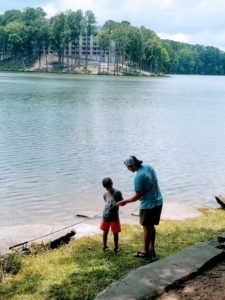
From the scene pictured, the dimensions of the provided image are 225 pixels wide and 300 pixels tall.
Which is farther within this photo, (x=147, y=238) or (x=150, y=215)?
(x=147, y=238)

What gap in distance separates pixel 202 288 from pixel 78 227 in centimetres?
474

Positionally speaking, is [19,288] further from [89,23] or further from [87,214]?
[89,23]

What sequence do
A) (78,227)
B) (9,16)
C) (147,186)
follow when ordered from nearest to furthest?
(147,186), (78,227), (9,16)

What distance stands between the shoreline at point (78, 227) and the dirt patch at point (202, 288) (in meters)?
3.33

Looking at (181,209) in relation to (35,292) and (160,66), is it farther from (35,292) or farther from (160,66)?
(160,66)

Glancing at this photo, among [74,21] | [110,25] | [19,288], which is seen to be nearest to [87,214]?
[19,288]

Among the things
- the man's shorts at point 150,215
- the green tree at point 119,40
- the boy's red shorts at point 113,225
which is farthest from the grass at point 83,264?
the green tree at point 119,40

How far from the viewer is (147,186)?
21.4 feet

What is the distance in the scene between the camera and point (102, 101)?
47.1m

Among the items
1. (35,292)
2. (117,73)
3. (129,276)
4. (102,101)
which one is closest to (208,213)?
(129,276)

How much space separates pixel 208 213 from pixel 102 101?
36679mm

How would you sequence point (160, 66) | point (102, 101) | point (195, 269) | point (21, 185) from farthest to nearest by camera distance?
point (160, 66) < point (102, 101) < point (21, 185) < point (195, 269)

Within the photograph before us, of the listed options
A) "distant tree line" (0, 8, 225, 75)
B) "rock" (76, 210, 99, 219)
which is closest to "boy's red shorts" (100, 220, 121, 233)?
"rock" (76, 210, 99, 219)

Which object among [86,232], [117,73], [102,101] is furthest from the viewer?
[117,73]
